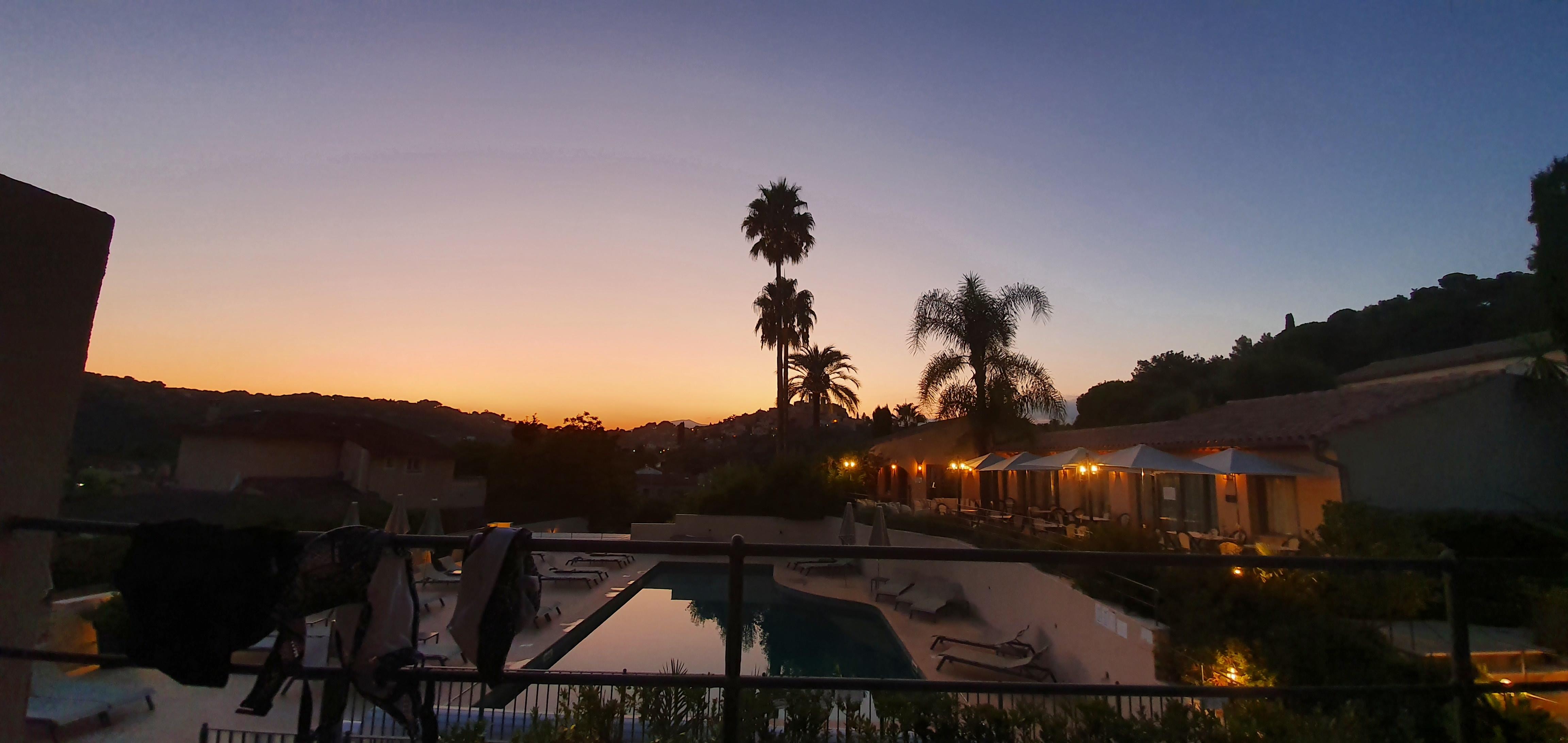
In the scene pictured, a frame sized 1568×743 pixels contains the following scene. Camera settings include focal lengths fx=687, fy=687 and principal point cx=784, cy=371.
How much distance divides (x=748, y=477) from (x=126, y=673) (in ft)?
66.0

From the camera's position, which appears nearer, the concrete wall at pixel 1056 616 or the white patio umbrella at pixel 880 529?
the concrete wall at pixel 1056 616

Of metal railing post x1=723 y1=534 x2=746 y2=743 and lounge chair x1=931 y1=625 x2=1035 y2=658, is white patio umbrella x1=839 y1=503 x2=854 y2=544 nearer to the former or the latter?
lounge chair x1=931 y1=625 x2=1035 y2=658

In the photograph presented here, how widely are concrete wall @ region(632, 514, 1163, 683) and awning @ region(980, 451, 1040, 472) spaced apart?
9.25 ft

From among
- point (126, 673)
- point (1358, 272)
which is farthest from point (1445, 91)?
point (126, 673)

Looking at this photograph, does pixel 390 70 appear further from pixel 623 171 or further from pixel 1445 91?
pixel 1445 91

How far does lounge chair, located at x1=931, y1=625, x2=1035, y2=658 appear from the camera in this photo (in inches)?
514

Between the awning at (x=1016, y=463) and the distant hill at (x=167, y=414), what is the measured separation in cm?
1887

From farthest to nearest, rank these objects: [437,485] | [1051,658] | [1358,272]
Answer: [437,485] < [1358,272] < [1051,658]

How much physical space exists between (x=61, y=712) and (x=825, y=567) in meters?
17.7

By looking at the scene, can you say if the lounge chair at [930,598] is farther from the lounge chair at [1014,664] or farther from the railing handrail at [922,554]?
the railing handrail at [922,554]

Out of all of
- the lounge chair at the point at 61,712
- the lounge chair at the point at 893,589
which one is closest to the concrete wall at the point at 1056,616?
the lounge chair at the point at 893,589

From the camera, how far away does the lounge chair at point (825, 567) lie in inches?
856

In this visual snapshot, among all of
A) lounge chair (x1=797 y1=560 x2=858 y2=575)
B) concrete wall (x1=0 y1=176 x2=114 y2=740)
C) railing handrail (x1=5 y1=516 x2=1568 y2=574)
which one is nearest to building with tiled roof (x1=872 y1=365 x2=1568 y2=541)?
lounge chair (x1=797 y1=560 x2=858 y2=575)

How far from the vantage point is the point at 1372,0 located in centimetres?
631
